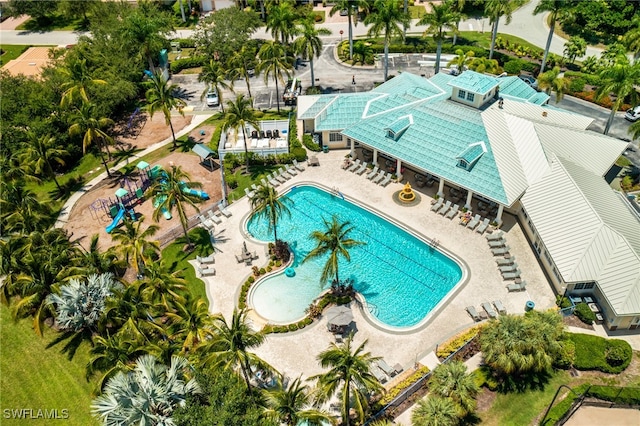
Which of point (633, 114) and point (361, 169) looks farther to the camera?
point (633, 114)

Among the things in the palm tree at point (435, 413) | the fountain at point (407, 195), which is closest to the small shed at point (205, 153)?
the fountain at point (407, 195)

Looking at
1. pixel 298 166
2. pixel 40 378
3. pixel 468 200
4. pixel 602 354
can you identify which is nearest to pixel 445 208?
pixel 468 200

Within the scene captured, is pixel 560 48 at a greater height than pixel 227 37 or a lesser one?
lesser

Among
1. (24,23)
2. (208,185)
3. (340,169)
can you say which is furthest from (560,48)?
(24,23)

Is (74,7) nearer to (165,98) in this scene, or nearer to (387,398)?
(165,98)

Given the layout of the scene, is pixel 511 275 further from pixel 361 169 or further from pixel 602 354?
pixel 361 169

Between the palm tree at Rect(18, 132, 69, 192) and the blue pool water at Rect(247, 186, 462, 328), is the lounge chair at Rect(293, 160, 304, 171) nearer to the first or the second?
the blue pool water at Rect(247, 186, 462, 328)
